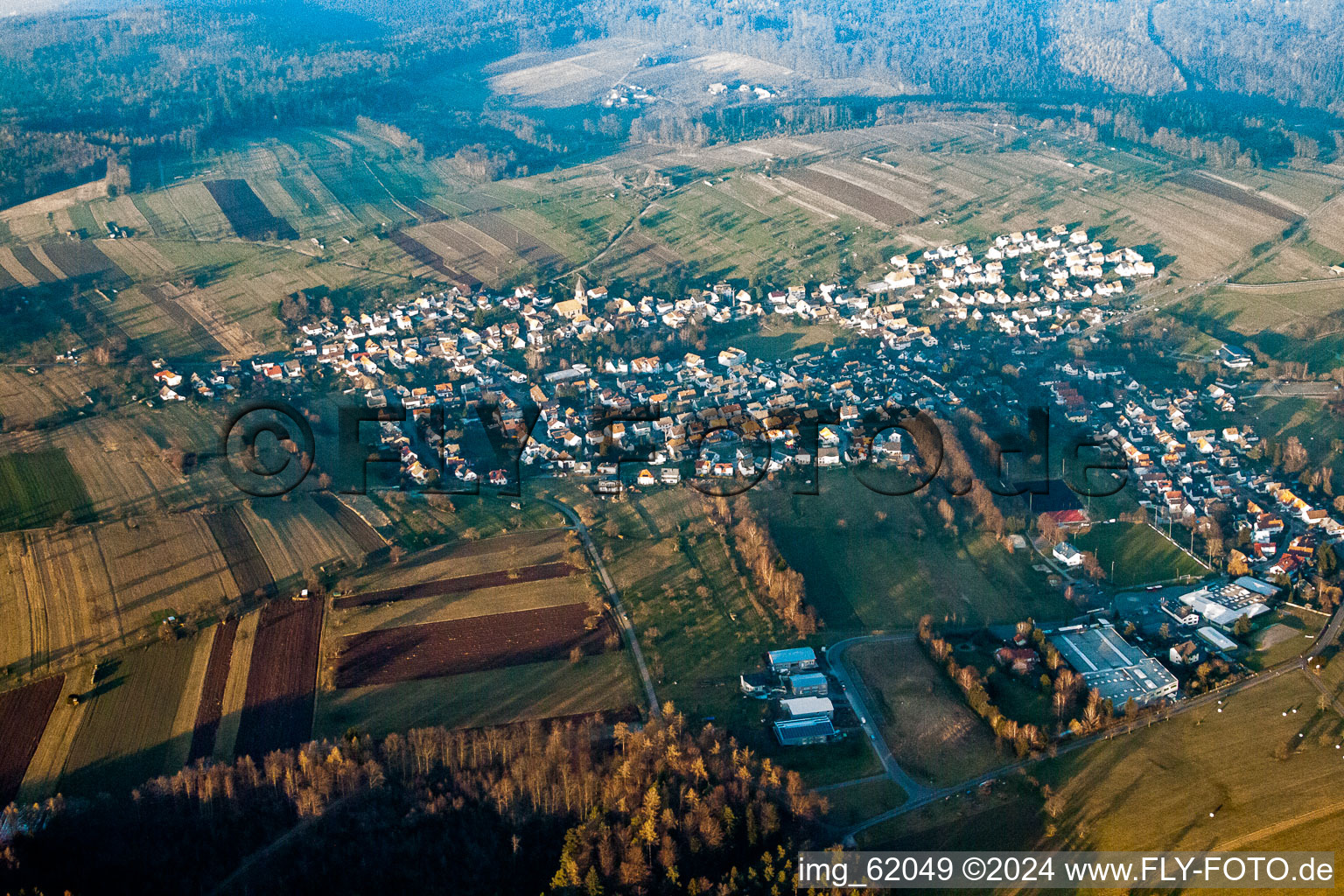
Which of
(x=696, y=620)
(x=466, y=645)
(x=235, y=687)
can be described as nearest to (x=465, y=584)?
(x=466, y=645)

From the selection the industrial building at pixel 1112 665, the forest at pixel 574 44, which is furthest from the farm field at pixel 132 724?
the forest at pixel 574 44

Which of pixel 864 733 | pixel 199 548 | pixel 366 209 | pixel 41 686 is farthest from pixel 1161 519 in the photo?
pixel 366 209

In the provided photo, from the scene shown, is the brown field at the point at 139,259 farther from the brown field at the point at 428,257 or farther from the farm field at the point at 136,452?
the farm field at the point at 136,452

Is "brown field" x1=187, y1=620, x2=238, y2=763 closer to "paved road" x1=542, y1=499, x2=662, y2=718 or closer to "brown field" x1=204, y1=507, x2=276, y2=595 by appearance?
"brown field" x1=204, y1=507, x2=276, y2=595

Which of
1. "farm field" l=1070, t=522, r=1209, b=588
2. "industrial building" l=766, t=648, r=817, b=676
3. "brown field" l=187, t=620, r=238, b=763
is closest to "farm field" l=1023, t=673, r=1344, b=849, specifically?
"farm field" l=1070, t=522, r=1209, b=588

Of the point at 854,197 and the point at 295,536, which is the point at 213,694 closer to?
the point at 295,536

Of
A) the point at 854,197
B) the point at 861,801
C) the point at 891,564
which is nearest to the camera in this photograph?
the point at 861,801

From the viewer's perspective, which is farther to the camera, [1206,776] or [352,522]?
[352,522]

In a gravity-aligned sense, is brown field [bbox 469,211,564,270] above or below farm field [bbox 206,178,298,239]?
below
